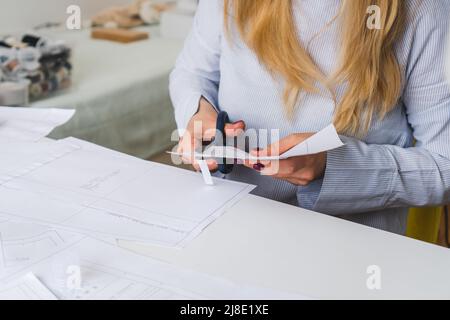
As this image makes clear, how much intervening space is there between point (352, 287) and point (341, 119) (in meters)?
0.30

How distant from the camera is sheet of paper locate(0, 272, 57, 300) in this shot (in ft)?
1.63

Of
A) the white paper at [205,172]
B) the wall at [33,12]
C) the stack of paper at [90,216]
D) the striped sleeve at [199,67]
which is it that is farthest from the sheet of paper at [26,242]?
the wall at [33,12]

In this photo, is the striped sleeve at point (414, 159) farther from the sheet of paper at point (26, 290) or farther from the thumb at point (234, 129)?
the sheet of paper at point (26, 290)

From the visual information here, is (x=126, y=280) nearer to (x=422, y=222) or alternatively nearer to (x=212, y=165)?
(x=212, y=165)

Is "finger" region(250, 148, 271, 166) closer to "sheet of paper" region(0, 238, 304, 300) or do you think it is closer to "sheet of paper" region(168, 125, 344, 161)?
"sheet of paper" region(168, 125, 344, 161)

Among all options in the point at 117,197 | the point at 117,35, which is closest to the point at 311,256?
the point at 117,197

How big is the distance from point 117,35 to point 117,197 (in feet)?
4.90

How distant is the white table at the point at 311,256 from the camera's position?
0.54 meters

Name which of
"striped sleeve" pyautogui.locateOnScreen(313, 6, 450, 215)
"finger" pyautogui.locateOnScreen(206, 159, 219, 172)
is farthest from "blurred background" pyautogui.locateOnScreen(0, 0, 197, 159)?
"striped sleeve" pyautogui.locateOnScreen(313, 6, 450, 215)

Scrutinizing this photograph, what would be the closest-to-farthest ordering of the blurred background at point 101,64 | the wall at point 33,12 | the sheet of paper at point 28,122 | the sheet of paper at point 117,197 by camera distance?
the sheet of paper at point 117,197 → the sheet of paper at point 28,122 → the blurred background at point 101,64 → the wall at point 33,12

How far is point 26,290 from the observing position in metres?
0.51

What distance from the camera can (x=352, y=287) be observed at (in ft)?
1.77

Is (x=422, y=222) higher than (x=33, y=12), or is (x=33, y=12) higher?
(x=33, y=12)

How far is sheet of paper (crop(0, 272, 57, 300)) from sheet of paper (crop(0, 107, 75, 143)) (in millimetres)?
357
